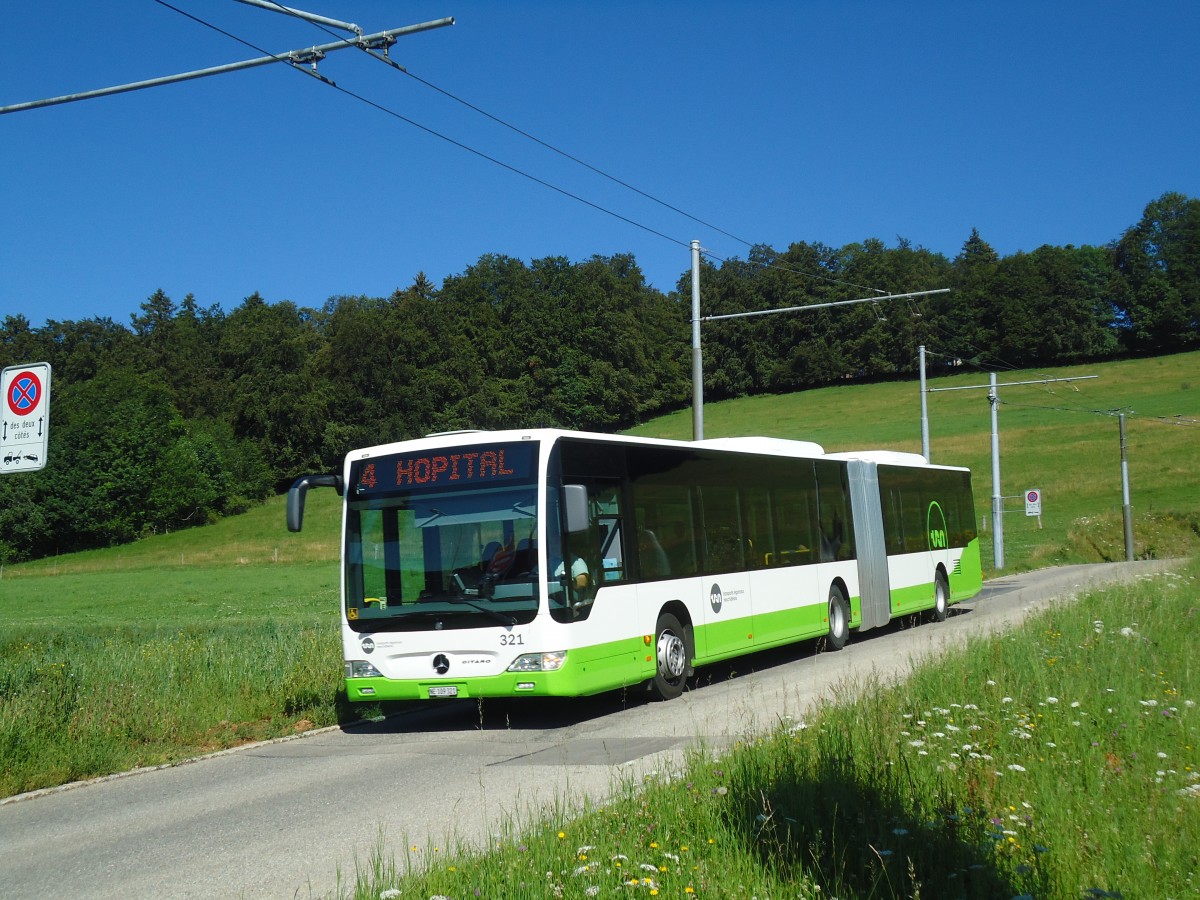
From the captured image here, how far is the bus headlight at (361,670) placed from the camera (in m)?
12.2

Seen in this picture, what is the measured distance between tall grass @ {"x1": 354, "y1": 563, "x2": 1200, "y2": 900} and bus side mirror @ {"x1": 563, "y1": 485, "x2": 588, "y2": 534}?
345 centimetres

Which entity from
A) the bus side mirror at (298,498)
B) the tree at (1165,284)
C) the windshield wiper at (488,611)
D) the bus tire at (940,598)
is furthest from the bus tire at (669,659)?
the tree at (1165,284)

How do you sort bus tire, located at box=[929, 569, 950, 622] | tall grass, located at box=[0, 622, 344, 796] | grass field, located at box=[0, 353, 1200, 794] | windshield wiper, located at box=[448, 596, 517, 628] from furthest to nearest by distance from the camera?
bus tire, located at box=[929, 569, 950, 622]
grass field, located at box=[0, 353, 1200, 794]
windshield wiper, located at box=[448, 596, 517, 628]
tall grass, located at box=[0, 622, 344, 796]

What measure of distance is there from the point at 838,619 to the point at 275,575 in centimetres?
4273

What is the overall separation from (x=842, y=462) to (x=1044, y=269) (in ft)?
313

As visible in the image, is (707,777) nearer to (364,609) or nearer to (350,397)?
(364,609)

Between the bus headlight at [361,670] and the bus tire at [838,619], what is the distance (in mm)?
8488

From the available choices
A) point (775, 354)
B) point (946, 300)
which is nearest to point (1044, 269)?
point (946, 300)

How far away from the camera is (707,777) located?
6820 mm

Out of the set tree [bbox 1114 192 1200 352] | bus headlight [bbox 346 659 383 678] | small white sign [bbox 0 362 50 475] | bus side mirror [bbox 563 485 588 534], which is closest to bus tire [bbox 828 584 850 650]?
bus side mirror [bbox 563 485 588 534]

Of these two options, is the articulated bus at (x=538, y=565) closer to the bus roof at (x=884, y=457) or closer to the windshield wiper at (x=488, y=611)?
the windshield wiper at (x=488, y=611)

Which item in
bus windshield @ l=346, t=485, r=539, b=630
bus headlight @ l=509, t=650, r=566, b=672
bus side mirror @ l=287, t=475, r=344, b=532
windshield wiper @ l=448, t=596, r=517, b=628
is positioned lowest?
bus headlight @ l=509, t=650, r=566, b=672

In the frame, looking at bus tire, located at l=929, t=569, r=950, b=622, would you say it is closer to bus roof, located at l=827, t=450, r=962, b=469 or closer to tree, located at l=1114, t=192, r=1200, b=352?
bus roof, located at l=827, t=450, r=962, b=469

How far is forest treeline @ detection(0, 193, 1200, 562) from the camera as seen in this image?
283 feet
